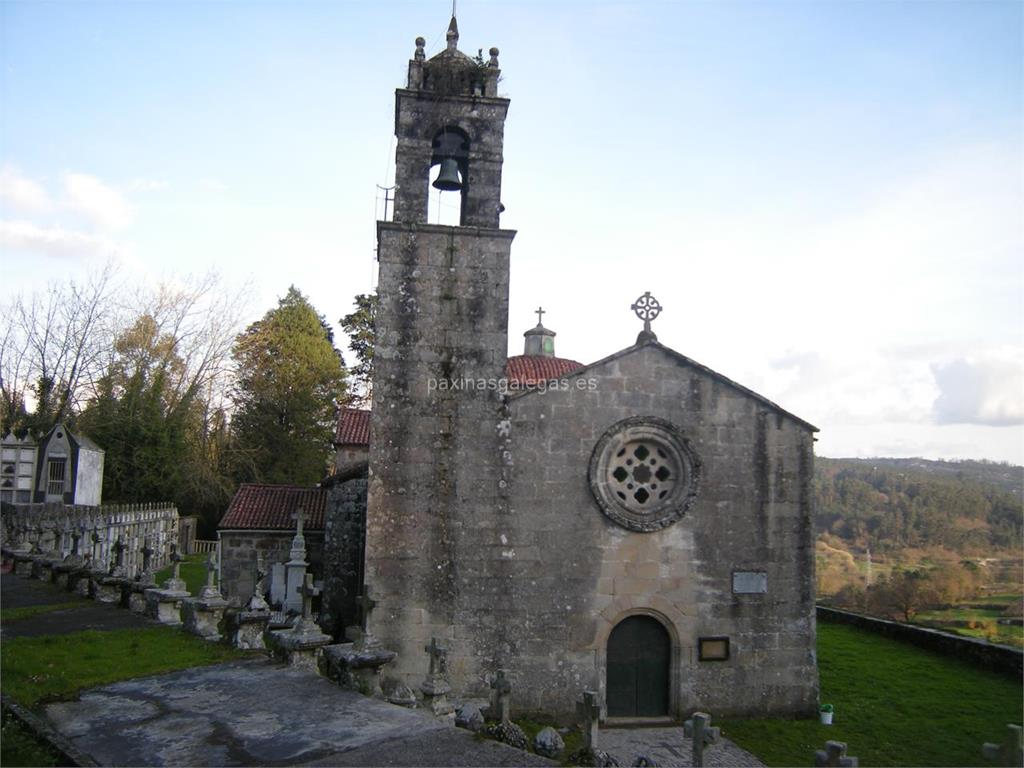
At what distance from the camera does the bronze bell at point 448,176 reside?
41.0ft

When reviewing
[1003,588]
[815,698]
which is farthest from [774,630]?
[1003,588]

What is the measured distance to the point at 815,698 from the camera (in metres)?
11.8

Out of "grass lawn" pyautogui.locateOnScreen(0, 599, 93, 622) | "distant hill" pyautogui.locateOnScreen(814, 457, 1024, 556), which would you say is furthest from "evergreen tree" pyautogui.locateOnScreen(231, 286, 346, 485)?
"grass lawn" pyautogui.locateOnScreen(0, 599, 93, 622)

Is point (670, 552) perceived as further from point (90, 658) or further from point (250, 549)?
point (250, 549)

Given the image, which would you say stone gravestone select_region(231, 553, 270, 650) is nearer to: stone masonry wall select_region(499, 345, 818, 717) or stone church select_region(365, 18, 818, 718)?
stone church select_region(365, 18, 818, 718)

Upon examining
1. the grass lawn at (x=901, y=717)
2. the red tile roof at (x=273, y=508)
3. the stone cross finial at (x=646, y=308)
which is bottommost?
the grass lawn at (x=901, y=717)

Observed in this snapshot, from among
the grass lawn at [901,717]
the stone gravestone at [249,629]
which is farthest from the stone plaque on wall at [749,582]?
the stone gravestone at [249,629]

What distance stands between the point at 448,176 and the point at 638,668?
8602 millimetres

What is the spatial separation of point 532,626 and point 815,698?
15.5 feet

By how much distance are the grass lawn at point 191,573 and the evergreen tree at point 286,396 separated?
19.7 ft

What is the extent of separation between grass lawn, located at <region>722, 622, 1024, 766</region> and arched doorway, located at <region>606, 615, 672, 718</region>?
3.66 ft

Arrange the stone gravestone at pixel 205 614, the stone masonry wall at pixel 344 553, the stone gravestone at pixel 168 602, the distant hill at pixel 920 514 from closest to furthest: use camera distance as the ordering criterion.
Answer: the stone gravestone at pixel 205 614
the stone gravestone at pixel 168 602
the stone masonry wall at pixel 344 553
the distant hill at pixel 920 514

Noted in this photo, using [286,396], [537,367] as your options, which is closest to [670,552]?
[537,367]

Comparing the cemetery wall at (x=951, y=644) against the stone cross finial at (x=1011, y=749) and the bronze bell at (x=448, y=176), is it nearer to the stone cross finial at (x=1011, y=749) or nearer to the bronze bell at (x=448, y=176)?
the stone cross finial at (x=1011, y=749)
